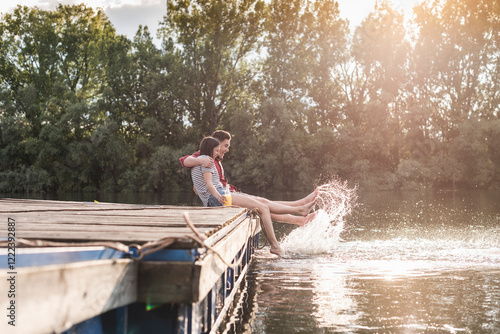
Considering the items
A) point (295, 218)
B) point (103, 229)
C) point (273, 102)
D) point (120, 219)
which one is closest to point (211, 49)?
point (273, 102)

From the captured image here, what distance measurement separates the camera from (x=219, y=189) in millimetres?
7070

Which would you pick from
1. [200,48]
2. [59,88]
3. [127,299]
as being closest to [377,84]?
[200,48]

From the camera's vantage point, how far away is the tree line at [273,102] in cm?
3322

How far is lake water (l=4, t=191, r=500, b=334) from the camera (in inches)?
164

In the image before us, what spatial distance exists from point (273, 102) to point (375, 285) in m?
27.8

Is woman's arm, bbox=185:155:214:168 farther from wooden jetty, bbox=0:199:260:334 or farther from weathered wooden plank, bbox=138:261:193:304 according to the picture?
weathered wooden plank, bbox=138:261:193:304

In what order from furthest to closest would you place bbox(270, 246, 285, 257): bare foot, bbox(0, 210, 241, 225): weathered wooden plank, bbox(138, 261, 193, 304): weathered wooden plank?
bbox(270, 246, 285, 257): bare foot → bbox(0, 210, 241, 225): weathered wooden plank → bbox(138, 261, 193, 304): weathered wooden plank

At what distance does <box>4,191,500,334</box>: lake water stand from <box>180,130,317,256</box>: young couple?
17.4 inches

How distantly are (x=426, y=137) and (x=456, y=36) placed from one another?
7.76 m

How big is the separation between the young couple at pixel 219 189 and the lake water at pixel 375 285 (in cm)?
44

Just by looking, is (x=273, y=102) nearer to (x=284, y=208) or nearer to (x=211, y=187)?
(x=284, y=208)

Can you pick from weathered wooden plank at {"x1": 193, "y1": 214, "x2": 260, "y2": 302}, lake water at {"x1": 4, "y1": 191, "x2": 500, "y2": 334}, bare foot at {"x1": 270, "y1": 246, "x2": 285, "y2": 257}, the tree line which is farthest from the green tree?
weathered wooden plank at {"x1": 193, "y1": 214, "x2": 260, "y2": 302}

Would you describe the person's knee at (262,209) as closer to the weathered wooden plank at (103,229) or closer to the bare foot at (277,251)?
the bare foot at (277,251)

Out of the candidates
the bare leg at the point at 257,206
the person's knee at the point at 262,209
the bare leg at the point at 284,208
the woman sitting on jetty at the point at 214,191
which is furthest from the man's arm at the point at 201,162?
the bare leg at the point at 284,208
